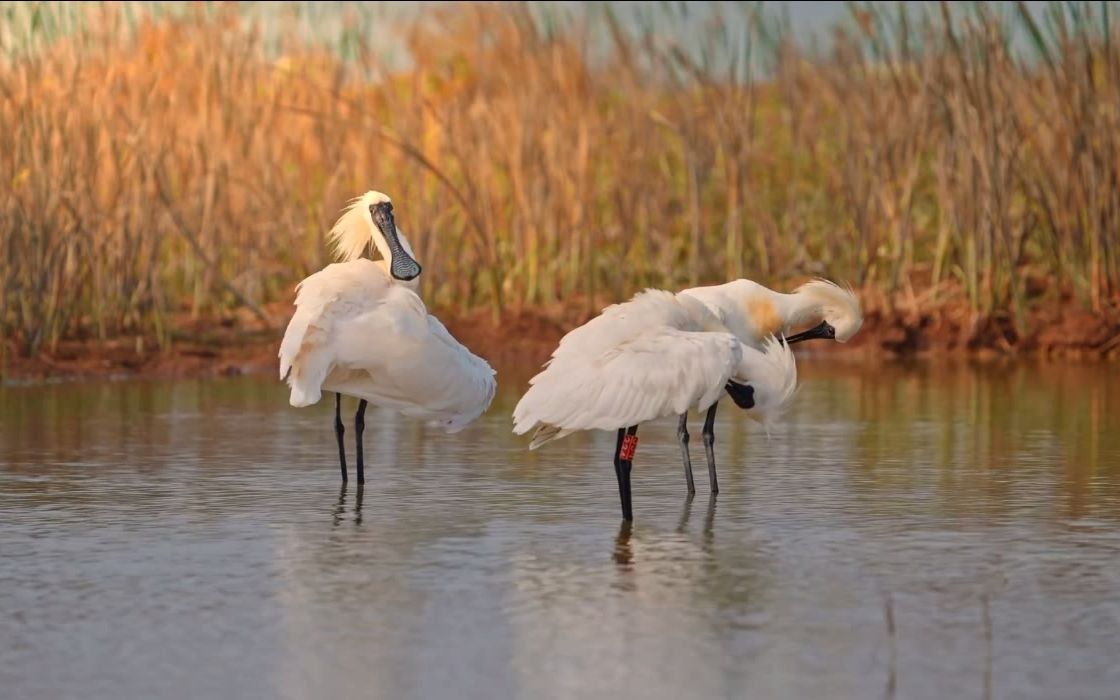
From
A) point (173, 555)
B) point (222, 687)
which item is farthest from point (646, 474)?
point (222, 687)

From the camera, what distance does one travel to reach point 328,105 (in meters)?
20.1

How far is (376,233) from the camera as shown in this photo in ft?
37.8

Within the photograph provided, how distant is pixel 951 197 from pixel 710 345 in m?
9.95

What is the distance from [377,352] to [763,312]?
1.86 meters

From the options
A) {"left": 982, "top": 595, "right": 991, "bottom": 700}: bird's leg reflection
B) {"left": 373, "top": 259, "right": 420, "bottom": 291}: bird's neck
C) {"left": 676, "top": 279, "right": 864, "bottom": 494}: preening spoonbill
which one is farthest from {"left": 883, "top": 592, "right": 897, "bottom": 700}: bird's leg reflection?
{"left": 373, "top": 259, "right": 420, "bottom": 291}: bird's neck

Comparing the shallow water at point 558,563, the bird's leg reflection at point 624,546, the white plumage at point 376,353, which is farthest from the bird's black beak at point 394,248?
the bird's leg reflection at point 624,546

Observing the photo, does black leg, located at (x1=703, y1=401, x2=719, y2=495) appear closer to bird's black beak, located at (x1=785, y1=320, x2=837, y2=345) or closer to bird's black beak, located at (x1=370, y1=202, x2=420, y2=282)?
bird's black beak, located at (x1=785, y1=320, x2=837, y2=345)

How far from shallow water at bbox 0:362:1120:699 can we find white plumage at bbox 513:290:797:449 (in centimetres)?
43

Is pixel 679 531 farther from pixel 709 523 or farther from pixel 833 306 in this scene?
pixel 833 306

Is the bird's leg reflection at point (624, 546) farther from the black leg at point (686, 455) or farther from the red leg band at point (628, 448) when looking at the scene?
the black leg at point (686, 455)

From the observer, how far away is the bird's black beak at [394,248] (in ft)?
35.9

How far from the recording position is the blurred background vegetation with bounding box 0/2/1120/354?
1800cm

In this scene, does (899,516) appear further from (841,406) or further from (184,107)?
(184,107)

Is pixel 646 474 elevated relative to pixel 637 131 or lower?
lower
